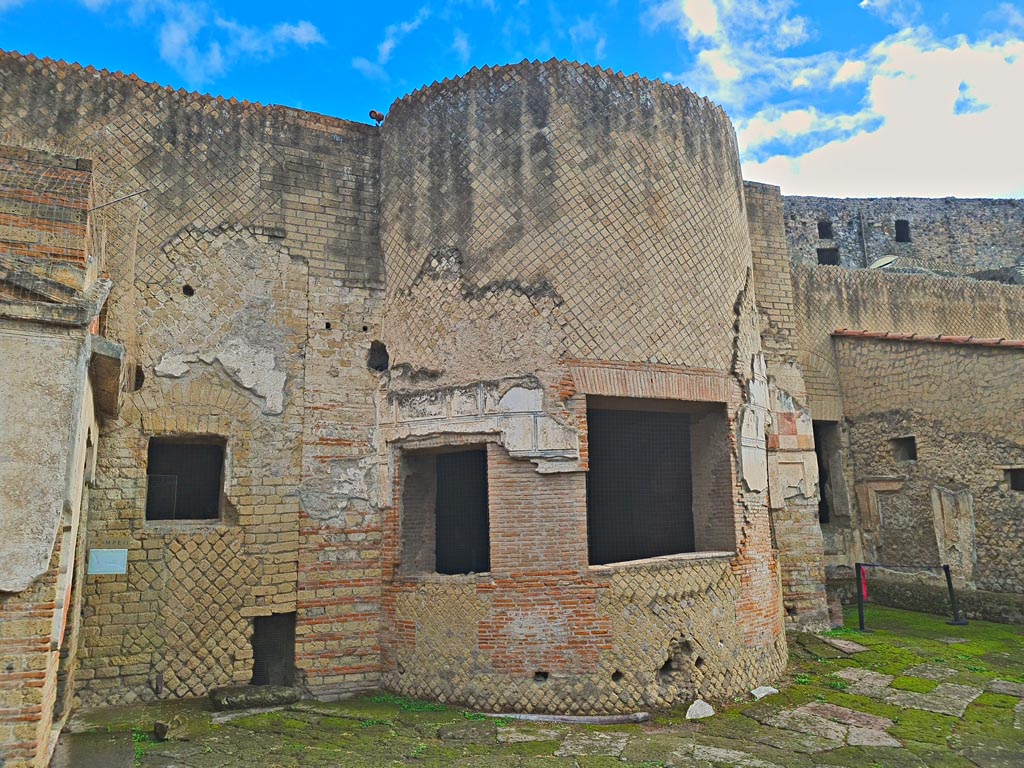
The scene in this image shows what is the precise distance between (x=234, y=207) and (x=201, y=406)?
6.93 feet

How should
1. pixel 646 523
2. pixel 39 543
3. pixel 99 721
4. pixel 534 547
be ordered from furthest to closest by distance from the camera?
pixel 646 523 → pixel 534 547 → pixel 99 721 → pixel 39 543

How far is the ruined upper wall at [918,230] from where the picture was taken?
23.0m

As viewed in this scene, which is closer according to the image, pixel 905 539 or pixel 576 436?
pixel 576 436

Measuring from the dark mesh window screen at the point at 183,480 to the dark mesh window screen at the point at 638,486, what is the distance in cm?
386

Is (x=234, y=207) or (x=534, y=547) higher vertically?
(x=234, y=207)

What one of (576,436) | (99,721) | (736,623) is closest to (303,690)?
(99,721)

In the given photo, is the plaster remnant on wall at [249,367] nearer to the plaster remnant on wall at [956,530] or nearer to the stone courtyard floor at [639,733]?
the stone courtyard floor at [639,733]

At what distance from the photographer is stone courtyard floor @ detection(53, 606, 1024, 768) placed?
552 cm

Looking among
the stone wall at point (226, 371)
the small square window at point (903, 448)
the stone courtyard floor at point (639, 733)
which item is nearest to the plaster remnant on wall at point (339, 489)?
the stone wall at point (226, 371)

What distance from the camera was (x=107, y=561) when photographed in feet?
22.1

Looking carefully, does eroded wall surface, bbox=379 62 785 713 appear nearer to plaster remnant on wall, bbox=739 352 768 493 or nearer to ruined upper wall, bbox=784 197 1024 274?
plaster remnant on wall, bbox=739 352 768 493

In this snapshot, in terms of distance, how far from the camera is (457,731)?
6.20 meters

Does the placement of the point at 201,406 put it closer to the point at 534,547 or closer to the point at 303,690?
the point at 303,690

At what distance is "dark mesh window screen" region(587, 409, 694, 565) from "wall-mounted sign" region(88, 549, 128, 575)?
4.48 metres
